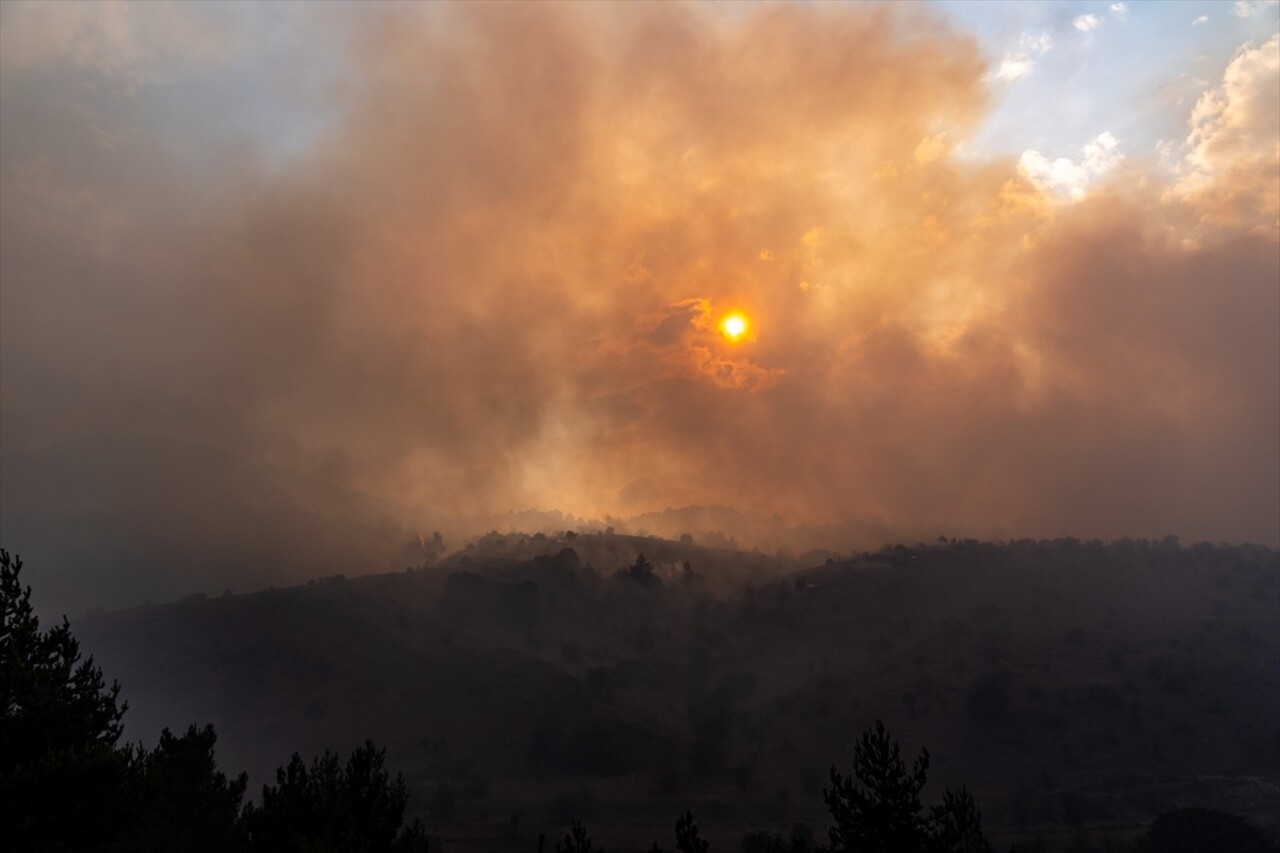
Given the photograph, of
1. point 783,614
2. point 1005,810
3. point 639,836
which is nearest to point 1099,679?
point 1005,810

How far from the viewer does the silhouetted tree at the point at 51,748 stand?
22.1 metres

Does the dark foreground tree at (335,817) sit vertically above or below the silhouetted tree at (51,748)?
below

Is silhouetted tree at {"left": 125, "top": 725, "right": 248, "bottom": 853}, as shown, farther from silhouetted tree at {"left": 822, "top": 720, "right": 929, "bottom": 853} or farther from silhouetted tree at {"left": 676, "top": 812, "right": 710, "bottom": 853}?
silhouetted tree at {"left": 822, "top": 720, "right": 929, "bottom": 853}

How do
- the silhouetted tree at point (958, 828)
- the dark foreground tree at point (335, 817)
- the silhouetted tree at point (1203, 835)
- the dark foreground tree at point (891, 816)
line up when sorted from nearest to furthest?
the silhouetted tree at point (958, 828), the dark foreground tree at point (891, 816), the dark foreground tree at point (335, 817), the silhouetted tree at point (1203, 835)

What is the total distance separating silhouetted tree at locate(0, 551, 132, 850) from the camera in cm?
2211

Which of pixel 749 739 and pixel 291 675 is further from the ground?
pixel 291 675

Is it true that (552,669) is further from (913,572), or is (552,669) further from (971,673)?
(913,572)

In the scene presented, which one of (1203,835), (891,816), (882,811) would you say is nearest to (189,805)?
(882,811)

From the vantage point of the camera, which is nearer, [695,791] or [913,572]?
[695,791]

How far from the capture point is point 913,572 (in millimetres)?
186125

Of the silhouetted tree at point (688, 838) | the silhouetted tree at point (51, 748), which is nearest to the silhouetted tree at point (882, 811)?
the silhouetted tree at point (688, 838)

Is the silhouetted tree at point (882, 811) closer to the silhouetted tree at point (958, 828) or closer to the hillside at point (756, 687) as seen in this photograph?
the silhouetted tree at point (958, 828)

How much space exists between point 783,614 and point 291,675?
322ft

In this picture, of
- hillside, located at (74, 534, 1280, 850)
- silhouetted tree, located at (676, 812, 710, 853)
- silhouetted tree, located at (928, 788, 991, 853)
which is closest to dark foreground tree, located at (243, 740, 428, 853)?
silhouetted tree, located at (676, 812, 710, 853)
